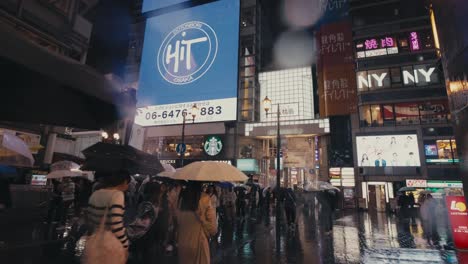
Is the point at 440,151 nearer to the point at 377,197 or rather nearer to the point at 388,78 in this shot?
the point at 377,197

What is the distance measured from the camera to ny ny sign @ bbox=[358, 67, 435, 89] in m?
29.6

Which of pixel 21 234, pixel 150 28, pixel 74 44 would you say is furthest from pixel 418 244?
pixel 150 28

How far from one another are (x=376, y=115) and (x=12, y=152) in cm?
3375

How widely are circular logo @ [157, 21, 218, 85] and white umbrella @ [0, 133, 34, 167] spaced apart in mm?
19554

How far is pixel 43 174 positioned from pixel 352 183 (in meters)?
30.4

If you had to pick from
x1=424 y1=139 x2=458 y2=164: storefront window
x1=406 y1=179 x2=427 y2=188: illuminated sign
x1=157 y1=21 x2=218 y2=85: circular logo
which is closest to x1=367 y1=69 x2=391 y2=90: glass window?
x1=424 y1=139 x2=458 y2=164: storefront window

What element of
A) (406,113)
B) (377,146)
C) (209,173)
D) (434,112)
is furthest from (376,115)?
(209,173)

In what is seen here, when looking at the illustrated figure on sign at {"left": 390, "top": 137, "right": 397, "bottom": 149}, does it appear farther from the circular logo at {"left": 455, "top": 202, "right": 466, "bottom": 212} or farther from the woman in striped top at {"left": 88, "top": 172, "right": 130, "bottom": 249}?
the woman in striped top at {"left": 88, "top": 172, "right": 130, "bottom": 249}

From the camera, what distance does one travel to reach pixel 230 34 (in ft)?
82.8

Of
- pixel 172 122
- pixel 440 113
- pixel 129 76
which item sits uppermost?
pixel 129 76

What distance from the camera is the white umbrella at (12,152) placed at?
5978 millimetres

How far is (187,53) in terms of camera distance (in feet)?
86.1

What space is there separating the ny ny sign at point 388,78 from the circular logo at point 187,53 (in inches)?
770

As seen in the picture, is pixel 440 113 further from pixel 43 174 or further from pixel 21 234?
pixel 43 174
